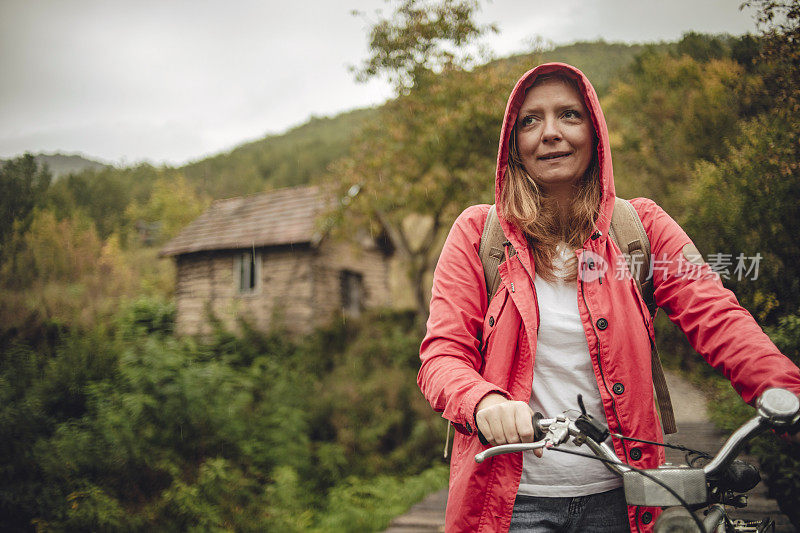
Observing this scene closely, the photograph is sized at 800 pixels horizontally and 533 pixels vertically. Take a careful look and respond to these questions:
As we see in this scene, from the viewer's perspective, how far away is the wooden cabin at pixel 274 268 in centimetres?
1673

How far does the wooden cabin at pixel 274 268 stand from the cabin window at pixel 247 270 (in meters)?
0.04

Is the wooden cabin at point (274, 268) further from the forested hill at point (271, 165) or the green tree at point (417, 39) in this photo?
the forested hill at point (271, 165)

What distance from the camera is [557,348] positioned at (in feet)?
4.97

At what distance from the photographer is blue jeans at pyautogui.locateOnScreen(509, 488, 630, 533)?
1442 mm

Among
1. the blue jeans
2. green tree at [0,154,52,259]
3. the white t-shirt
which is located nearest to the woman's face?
the white t-shirt

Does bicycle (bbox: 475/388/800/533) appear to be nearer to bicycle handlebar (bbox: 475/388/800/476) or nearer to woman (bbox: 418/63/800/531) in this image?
bicycle handlebar (bbox: 475/388/800/476)

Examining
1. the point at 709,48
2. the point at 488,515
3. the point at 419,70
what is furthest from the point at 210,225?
the point at 488,515

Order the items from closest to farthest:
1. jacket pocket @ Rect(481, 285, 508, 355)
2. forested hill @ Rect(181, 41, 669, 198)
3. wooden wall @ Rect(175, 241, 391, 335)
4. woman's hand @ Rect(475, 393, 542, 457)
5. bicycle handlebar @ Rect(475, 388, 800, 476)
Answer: bicycle handlebar @ Rect(475, 388, 800, 476) < woman's hand @ Rect(475, 393, 542, 457) < jacket pocket @ Rect(481, 285, 508, 355) < wooden wall @ Rect(175, 241, 391, 335) < forested hill @ Rect(181, 41, 669, 198)

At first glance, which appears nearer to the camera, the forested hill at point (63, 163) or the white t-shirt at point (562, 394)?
the white t-shirt at point (562, 394)

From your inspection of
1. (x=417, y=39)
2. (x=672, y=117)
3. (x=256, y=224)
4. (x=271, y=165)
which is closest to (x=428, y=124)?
(x=417, y=39)

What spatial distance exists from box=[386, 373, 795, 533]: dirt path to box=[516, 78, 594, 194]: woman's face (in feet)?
5.79

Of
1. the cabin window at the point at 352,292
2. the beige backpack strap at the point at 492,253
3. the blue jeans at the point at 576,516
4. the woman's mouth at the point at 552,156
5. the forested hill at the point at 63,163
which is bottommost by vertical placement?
the cabin window at the point at 352,292

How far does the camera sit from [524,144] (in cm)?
181

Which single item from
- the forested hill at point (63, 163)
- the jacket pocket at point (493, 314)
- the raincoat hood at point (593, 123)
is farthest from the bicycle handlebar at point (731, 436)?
the forested hill at point (63, 163)
